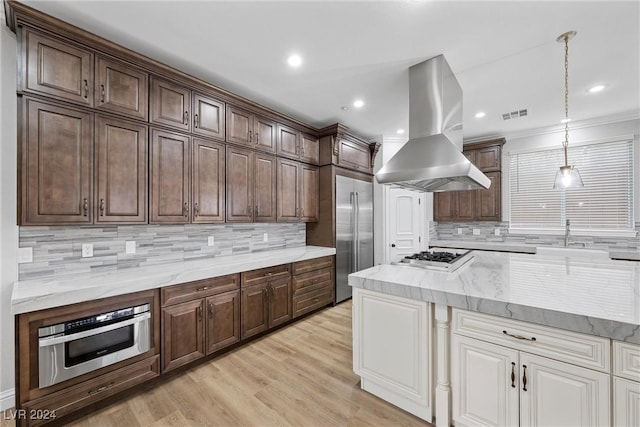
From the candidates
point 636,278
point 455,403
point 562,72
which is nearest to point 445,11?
point 562,72

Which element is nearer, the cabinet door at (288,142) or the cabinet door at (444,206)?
the cabinet door at (288,142)

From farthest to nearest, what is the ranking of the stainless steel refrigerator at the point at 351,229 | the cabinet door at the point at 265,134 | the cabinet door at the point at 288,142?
the stainless steel refrigerator at the point at 351,229
the cabinet door at the point at 288,142
the cabinet door at the point at 265,134

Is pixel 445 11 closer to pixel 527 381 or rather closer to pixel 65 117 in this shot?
pixel 527 381

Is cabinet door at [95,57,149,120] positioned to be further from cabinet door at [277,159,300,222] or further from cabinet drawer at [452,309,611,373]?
cabinet drawer at [452,309,611,373]

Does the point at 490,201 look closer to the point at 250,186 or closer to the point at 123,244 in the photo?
the point at 250,186

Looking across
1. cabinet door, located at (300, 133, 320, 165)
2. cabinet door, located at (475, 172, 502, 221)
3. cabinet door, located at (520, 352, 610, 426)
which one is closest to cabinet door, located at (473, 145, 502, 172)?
cabinet door, located at (475, 172, 502, 221)

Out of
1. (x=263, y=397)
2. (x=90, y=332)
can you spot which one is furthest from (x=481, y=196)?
(x=90, y=332)

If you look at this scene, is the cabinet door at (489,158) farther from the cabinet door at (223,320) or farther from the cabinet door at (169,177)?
the cabinet door at (169,177)

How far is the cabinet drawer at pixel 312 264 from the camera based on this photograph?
3428mm

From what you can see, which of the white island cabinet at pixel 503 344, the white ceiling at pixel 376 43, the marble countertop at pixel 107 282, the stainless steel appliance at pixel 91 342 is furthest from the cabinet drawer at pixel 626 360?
the stainless steel appliance at pixel 91 342

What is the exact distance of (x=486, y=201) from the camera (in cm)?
480

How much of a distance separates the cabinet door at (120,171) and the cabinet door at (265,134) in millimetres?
1256

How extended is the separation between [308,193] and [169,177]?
77.7 inches

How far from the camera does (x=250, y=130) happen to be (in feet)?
10.5
